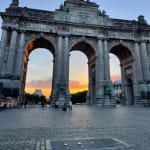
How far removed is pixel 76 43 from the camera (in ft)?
105

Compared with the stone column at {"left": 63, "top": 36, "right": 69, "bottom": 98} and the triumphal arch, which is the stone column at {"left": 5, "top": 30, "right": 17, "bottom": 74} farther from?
the stone column at {"left": 63, "top": 36, "right": 69, "bottom": 98}

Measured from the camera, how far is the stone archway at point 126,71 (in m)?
35.3

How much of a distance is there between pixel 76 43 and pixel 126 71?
49.4 ft

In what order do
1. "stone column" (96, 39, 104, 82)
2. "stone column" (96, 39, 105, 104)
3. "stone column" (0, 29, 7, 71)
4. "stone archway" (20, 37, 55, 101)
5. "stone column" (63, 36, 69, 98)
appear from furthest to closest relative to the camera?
"stone archway" (20, 37, 55, 101)
"stone column" (96, 39, 104, 82)
"stone column" (96, 39, 105, 104)
"stone column" (63, 36, 69, 98)
"stone column" (0, 29, 7, 71)

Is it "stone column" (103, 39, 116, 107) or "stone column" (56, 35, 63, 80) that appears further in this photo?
"stone column" (56, 35, 63, 80)

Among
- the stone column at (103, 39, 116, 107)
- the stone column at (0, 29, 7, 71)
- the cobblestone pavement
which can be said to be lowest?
the cobblestone pavement

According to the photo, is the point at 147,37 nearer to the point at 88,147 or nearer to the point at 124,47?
the point at 124,47

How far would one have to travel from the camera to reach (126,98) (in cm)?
3631

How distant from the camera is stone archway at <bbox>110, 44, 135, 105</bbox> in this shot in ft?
116

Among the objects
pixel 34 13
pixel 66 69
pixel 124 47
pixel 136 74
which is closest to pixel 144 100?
pixel 136 74

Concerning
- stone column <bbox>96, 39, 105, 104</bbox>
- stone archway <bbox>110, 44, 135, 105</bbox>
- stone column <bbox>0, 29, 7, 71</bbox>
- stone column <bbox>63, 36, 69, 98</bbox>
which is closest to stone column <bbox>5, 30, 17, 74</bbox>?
stone column <bbox>0, 29, 7, 71</bbox>

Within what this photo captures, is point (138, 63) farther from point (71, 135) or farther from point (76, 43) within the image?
point (71, 135)

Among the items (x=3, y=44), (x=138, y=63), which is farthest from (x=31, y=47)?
(x=138, y=63)

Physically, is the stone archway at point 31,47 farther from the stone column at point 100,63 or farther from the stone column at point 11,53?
the stone column at point 100,63
